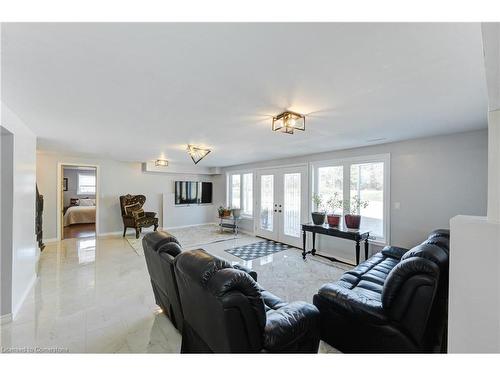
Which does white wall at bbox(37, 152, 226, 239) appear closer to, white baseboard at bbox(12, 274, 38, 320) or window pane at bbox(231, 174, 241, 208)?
window pane at bbox(231, 174, 241, 208)

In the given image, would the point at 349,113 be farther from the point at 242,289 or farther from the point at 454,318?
the point at 242,289

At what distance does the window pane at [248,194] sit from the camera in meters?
6.50

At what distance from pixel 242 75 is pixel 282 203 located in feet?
13.8

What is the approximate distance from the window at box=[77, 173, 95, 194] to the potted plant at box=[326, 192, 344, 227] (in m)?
9.38

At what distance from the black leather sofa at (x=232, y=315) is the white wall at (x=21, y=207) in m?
2.14

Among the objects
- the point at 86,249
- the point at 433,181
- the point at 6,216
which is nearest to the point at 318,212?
the point at 433,181

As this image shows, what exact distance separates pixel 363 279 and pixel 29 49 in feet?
10.8

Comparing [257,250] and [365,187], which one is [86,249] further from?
[365,187]

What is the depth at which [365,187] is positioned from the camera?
3.96 meters

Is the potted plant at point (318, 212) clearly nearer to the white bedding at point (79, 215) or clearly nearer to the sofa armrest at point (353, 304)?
the sofa armrest at point (353, 304)

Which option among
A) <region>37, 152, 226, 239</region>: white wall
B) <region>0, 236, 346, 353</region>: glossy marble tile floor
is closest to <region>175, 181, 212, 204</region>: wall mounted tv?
<region>37, 152, 226, 239</region>: white wall

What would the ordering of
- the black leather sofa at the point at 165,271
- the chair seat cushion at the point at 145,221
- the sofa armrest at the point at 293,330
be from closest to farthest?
the sofa armrest at the point at 293,330
the black leather sofa at the point at 165,271
the chair seat cushion at the point at 145,221

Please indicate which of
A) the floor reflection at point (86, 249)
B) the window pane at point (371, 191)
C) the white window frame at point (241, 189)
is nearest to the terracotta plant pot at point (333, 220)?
the window pane at point (371, 191)
